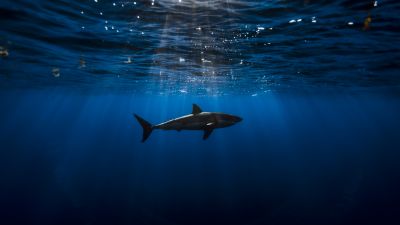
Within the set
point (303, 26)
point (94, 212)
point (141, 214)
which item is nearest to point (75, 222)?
point (94, 212)

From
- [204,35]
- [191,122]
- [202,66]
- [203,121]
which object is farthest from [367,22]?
[202,66]

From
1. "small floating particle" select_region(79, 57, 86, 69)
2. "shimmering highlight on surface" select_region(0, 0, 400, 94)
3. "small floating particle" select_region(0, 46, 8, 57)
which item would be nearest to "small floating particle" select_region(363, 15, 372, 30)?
"shimmering highlight on surface" select_region(0, 0, 400, 94)

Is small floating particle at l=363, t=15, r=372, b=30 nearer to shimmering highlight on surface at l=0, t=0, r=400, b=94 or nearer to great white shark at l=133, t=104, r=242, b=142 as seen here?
shimmering highlight on surface at l=0, t=0, r=400, b=94

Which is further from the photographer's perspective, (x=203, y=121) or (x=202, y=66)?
(x=202, y=66)

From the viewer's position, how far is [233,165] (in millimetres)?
39500

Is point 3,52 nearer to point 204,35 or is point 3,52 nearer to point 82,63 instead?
point 82,63

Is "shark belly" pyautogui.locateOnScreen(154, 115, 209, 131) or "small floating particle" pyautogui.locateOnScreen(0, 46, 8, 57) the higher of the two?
"small floating particle" pyautogui.locateOnScreen(0, 46, 8, 57)

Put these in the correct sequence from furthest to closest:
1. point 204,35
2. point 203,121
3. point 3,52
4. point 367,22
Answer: point 3,52
point 204,35
point 367,22
point 203,121

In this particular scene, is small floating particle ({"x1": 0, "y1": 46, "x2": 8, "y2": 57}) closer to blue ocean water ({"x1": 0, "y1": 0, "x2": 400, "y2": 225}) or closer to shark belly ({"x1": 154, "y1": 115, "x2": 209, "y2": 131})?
blue ocean water ({"x1": 0, "y1": 0, "x2": 400, "y2": 225})

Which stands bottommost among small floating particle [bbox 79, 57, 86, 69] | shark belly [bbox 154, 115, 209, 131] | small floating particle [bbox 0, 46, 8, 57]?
shark belly [bbox 154, 115, 209, 131]

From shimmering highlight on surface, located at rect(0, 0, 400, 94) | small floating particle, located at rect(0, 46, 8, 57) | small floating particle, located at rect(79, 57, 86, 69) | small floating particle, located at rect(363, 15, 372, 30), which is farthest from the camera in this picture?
small floating particle, located at rect(79, 57, 86, 69)

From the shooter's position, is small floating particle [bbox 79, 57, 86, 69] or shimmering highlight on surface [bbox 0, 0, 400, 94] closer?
shimmering highlight on surface [bbox 0, 0, 400, 94]

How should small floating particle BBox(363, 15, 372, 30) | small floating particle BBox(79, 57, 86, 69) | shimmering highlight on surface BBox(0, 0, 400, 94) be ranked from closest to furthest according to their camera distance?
1. shimmering highlight on surface BBox(0, 0, 400, 94)
2. small floating particle BBox(363, 15, 372, 30)
3. small floating particle BBox(79, 57, 86, 69)

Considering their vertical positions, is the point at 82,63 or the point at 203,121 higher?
the point at 82,63
